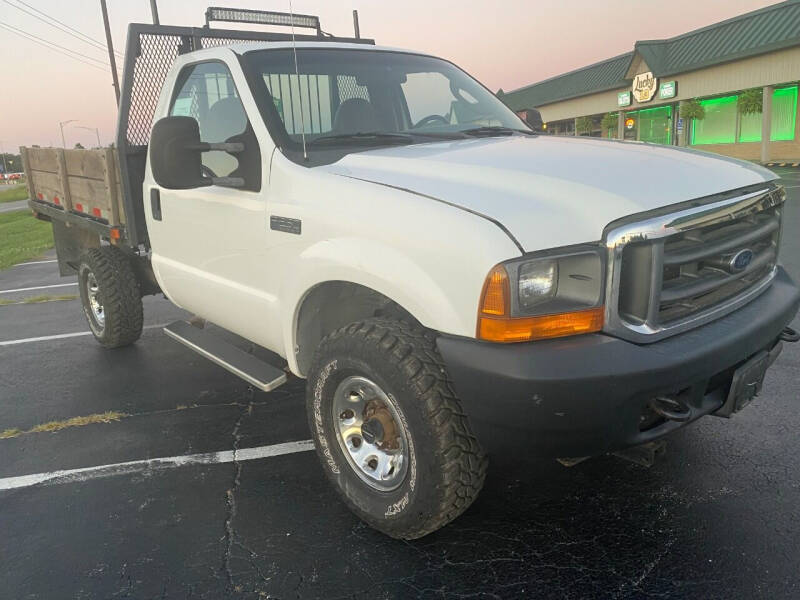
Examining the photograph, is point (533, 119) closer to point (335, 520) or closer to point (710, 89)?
point (335, 520)

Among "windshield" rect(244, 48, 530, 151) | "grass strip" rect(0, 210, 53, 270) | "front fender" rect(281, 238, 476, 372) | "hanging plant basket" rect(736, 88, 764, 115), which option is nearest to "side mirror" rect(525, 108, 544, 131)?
"windshield" rect(244, 48, 530, 151)

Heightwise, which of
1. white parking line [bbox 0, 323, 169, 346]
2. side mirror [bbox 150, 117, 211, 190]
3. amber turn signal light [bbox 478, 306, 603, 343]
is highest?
side mirror [bbox 150, 117, 211, 190]

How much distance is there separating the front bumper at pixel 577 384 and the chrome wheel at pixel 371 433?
0.45 metres

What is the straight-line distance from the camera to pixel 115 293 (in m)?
5.43

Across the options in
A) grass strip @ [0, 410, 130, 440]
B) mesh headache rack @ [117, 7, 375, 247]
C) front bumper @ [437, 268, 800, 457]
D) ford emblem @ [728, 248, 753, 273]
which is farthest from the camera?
mesh headache rack @ [117, 7, 375, 247]

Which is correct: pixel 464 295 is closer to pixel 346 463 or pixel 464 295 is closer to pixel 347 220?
pixel 347 220

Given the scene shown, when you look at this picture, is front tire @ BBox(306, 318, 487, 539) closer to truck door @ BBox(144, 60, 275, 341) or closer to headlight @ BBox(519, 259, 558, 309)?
headlight @ BBox(519, 259, 558, 309)

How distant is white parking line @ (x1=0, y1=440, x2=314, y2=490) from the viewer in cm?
357

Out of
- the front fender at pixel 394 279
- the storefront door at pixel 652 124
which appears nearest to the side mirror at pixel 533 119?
the front fender at pixel 394 279

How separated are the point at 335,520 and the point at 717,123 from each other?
130 ft

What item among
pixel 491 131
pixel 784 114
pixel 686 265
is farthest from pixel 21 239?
pixel 784 114

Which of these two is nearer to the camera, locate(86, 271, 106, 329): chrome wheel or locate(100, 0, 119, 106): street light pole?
locate(86, 271, 106, 329): chrome wheel

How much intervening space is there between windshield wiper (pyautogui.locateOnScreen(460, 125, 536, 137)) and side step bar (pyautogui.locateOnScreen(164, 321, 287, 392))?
67.0 inches

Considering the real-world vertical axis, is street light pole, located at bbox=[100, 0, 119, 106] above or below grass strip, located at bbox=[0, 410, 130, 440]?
above
